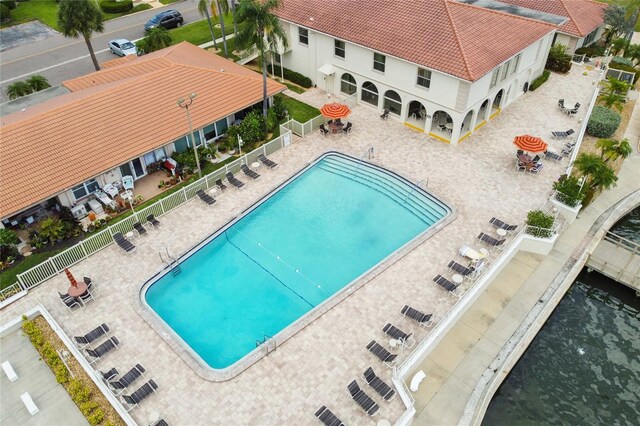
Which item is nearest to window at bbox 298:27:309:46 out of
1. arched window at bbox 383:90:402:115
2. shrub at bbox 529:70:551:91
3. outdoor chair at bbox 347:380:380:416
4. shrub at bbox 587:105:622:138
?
arched window at bbox 383:90:402:115

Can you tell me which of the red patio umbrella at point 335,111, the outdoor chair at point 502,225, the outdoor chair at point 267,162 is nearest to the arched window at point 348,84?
the red patio umbrella at point 335,111

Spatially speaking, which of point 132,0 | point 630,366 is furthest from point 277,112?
point 132,0

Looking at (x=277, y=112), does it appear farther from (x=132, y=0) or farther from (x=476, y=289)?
(x=132, y=0)

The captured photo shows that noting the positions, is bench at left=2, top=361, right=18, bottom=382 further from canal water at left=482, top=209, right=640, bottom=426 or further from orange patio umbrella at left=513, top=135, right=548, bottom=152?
orange patio umbrella at left=513, top=135, right=548, bottom=152

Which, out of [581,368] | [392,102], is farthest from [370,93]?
[581,368]

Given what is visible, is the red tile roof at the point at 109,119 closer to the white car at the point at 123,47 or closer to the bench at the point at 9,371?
the bench at the point at 9,371

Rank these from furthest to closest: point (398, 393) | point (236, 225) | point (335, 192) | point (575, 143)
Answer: point (575, 143), point (335, 192), point (236, 225), point (398, 393)
